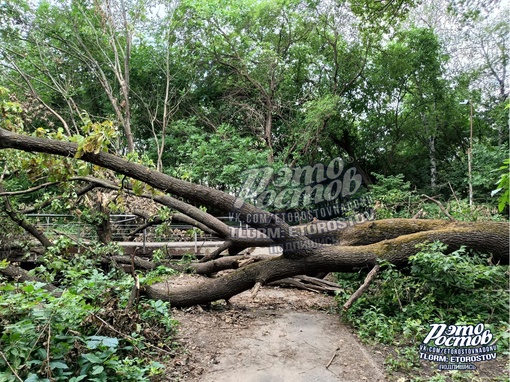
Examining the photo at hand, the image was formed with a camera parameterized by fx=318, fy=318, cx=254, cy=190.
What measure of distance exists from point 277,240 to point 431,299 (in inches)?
74.6

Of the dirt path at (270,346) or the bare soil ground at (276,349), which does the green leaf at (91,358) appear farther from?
the dirt path at (270,346)

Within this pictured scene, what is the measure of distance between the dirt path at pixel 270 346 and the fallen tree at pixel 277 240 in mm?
423

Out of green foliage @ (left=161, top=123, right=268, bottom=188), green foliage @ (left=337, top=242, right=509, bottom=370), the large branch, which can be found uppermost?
green foliage @ (left=161, top=123, right=268, bottom=188)

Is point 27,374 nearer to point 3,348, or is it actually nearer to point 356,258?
point 3,348

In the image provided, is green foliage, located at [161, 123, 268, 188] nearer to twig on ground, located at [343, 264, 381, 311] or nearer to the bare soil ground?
the bare soil ground

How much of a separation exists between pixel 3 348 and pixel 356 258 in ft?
12.2

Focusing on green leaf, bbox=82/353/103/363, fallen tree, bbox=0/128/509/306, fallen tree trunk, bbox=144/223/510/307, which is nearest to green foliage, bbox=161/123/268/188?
fallen tree, bbox=0/128/509/306

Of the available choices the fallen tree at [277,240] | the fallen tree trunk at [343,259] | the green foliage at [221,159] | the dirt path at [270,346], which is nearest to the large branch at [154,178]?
the fallen tree at [277,240]

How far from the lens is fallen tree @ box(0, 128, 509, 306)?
12.2ft

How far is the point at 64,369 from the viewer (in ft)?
6.92

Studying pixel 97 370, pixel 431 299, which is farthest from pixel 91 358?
pixel 431 299

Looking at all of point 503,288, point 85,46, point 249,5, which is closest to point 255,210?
point 503,288

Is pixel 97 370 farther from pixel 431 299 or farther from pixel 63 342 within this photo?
pixel 431 299

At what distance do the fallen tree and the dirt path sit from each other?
0.42 meters
